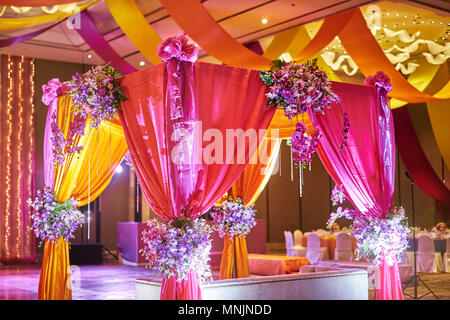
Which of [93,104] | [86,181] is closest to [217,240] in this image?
[86,181]

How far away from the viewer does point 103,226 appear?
15.2 metres

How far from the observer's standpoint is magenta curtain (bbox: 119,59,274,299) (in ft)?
17.3

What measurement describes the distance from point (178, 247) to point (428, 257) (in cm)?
753

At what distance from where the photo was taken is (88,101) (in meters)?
6.11

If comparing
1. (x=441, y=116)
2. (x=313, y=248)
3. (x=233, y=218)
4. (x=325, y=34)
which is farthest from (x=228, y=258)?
(x=441, y=116)

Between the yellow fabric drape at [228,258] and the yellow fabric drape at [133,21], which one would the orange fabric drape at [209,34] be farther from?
the yellow fabric drape at [228,258]

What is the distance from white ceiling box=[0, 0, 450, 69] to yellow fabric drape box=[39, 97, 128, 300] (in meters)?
3.54

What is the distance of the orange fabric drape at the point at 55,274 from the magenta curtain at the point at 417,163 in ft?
28.5

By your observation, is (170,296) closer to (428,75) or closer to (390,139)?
(390,139)

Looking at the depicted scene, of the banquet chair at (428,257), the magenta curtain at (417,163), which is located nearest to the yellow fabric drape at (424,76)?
the magenta curtain at (417,163)

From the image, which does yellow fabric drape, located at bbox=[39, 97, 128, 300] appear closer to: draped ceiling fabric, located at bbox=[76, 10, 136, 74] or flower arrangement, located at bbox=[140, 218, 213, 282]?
flower arrangement, located at bbox=[140, 218, 213, 282]

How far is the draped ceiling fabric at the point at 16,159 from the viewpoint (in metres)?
13.4
